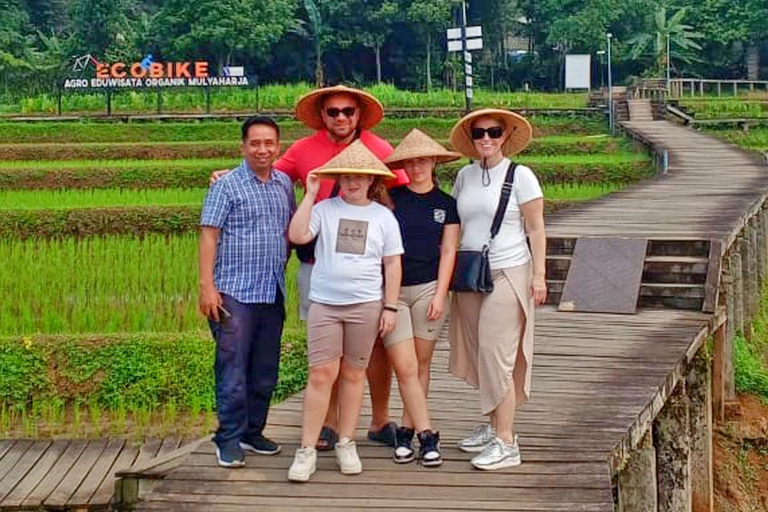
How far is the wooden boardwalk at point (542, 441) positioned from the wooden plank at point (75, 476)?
4.77ft

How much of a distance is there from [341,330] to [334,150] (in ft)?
2.41

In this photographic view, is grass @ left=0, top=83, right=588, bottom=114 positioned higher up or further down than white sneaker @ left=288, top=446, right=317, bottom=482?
higher up

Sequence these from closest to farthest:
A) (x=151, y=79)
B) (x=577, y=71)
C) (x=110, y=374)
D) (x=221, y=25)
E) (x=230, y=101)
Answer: (x=110, y=374), (x=151, y=79), (x=230, y=101), (x=577, y=71), (x=221, y=25)

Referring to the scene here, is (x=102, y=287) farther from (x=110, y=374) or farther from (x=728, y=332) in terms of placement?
(x=728, y=332)

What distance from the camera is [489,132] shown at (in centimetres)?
479

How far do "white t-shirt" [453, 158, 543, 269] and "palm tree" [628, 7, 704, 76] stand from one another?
35282mm

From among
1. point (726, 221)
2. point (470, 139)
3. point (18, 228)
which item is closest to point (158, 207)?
point (18, 228)

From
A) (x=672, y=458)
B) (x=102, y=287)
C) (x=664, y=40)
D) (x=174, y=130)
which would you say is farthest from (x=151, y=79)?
(x=672, y=458)

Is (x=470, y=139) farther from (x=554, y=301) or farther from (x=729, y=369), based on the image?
(x=729, y=369)

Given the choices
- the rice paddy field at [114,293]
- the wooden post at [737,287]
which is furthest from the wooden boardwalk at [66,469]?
the wooden post at [737,287]

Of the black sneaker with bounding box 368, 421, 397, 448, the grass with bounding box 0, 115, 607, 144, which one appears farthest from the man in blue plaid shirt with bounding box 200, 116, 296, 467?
the grass with bounding box 0, 115, 607, 144

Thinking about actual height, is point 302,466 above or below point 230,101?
below

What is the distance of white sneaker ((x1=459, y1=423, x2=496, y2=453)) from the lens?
496 cm

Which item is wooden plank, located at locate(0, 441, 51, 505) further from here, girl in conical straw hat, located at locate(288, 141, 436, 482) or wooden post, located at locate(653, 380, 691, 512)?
wooden post, located at locate(653, 380, 691, 512)
